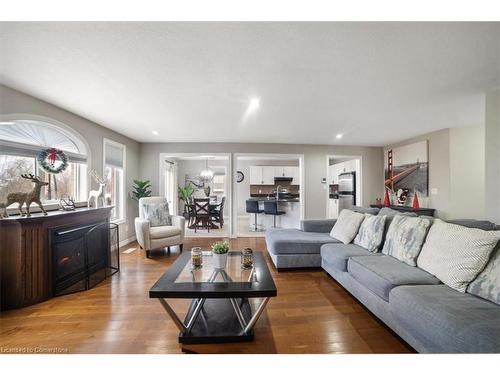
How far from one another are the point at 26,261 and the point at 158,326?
1609 mm

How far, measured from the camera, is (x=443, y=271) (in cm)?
170

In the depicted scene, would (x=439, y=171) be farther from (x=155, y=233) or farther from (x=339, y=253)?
(x=155, y=233)

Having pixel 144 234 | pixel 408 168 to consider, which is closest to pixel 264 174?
pixel 408 168

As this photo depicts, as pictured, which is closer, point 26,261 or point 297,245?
point 26,261

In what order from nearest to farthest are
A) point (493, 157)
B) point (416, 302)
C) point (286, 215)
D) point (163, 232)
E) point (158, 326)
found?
point (416, 302) < point (158, 326) < point (493, 157) < point (163, 232) < point (286, 215)

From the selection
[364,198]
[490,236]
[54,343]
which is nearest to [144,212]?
[54,343]

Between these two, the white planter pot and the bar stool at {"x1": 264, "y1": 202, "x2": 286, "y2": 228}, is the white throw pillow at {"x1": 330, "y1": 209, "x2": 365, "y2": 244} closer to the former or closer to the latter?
the white planter pot

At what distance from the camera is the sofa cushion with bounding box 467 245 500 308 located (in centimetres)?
141

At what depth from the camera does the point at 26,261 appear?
2.17m

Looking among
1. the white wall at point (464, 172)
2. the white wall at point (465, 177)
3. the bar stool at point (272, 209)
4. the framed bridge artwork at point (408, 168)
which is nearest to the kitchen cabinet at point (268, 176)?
the bar stool at point (272, 209)

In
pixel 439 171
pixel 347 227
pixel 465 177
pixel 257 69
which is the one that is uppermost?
pixel 257 69

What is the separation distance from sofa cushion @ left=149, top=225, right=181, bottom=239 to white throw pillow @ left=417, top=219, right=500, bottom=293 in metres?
3.63

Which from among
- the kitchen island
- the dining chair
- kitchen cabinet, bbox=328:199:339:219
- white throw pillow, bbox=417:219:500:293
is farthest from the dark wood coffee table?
kitchen cabinet, bbox=328:199:339:219

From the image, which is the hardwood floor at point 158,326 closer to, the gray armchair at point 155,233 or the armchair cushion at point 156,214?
the gray armchair at point 155,233
